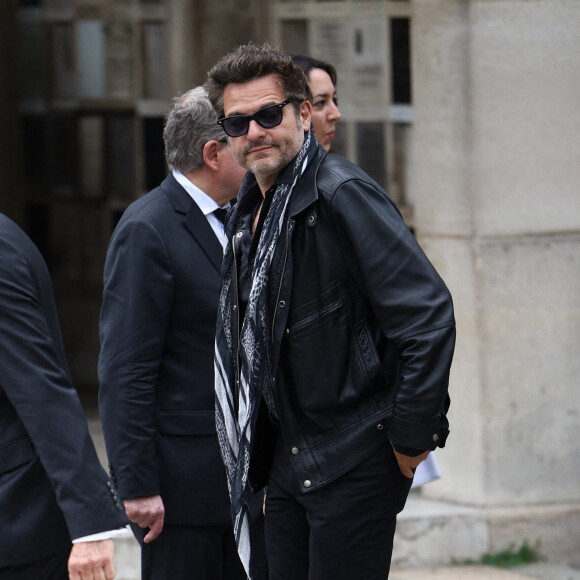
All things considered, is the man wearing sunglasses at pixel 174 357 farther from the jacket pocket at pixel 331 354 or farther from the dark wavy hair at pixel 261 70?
the jacket pocket at pixel 331 354

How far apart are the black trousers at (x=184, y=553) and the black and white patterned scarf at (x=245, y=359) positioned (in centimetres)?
34

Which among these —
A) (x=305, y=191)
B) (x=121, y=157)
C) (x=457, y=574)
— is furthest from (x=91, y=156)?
(x=305, y=191)

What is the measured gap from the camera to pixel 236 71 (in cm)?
354

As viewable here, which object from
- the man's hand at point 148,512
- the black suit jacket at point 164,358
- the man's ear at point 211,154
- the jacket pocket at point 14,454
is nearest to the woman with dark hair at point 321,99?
the man's ear at point 211,154

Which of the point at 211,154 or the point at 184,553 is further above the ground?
the point at 211,154

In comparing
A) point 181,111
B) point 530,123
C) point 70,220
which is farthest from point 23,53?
point 181,111

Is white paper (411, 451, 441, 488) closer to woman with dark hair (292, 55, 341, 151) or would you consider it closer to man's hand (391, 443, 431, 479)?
man's hand (391, 443, 431, 479)

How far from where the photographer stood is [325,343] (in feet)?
11.2

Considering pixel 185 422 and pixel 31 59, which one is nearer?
pixel 185 422

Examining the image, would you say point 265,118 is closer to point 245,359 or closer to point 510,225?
point 245,359

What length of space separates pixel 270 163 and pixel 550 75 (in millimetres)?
2719

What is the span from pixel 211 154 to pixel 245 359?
2.76 ft

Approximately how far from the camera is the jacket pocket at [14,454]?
3.31m

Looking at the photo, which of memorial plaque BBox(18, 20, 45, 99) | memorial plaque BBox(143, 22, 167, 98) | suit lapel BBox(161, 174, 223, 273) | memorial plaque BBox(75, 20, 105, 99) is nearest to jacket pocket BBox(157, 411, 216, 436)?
suit lapel BBox(161, 174, 223, 273)
